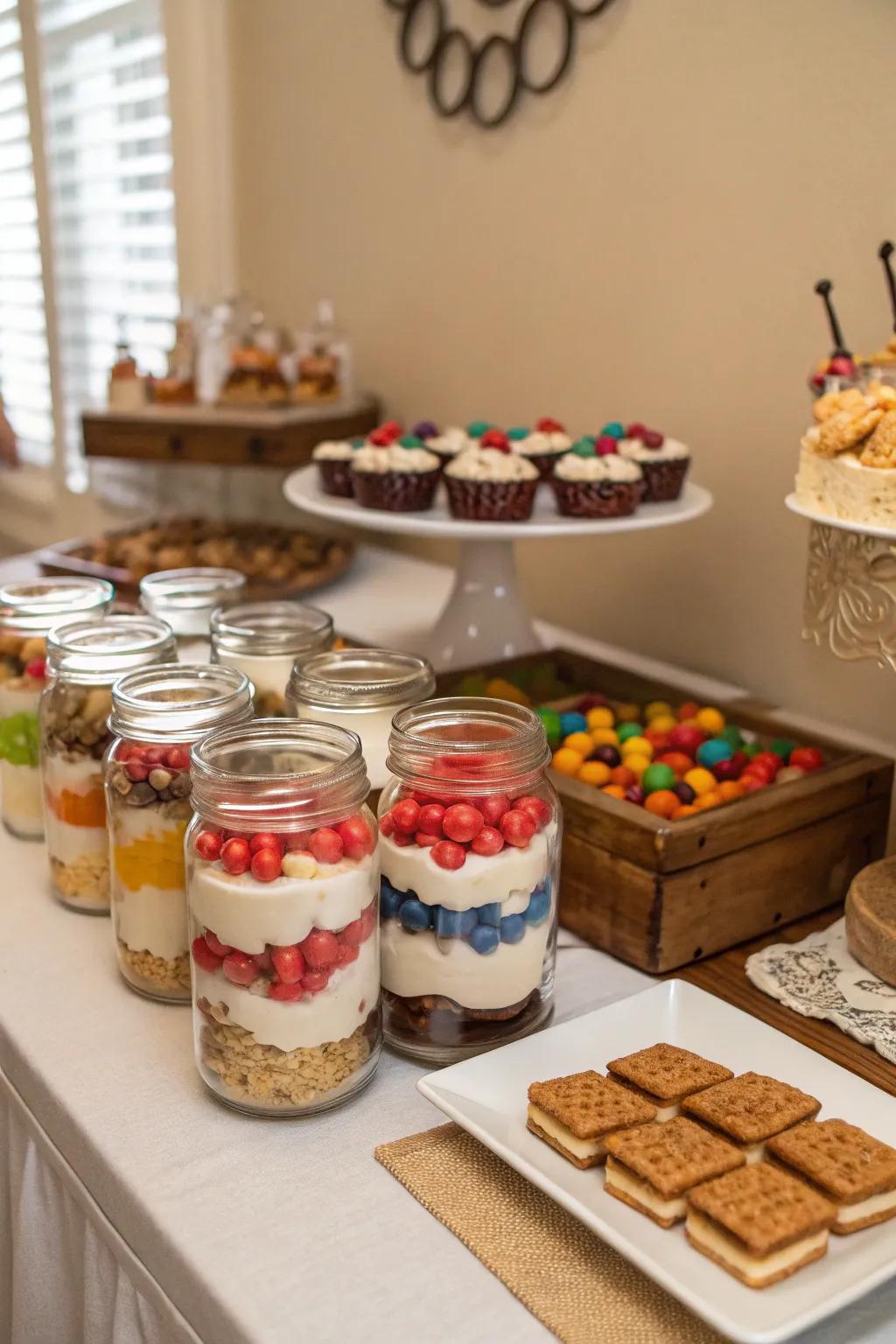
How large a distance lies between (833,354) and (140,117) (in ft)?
6.36

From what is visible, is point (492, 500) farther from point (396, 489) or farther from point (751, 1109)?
point (751, 1109)

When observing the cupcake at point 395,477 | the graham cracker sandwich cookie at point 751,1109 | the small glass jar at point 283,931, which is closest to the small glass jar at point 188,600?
the cupcake at point 395,477

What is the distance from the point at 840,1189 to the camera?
677 millimetres

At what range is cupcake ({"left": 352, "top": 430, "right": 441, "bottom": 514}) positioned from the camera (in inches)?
55.0

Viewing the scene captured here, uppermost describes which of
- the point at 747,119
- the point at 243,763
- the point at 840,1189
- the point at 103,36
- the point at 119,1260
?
the point at 103,36

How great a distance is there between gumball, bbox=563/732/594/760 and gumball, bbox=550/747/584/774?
0.06 feet

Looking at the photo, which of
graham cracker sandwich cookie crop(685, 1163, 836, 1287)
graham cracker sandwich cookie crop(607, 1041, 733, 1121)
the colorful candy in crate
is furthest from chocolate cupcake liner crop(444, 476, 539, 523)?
graham cracker sandwich cookie crop(685, 1163, 836, 1287)

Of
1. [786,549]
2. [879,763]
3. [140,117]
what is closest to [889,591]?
[879,763]

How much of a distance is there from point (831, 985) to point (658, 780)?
8.9 inches

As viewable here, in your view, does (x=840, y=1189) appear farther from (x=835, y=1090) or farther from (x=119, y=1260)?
(x=119, y=1260)

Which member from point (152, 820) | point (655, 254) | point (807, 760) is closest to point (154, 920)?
point (152, 820)

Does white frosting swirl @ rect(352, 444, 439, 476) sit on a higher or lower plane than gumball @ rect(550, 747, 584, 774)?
higher

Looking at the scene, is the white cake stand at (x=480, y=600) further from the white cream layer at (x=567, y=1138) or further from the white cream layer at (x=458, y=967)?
the white cream layer at (x=567, y=1138)

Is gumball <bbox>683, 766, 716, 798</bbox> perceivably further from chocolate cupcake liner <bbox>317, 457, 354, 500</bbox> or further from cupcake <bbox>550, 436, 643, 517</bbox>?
chocolate cupcake liner <bbox>317, 457, 354, 500</bbox>
